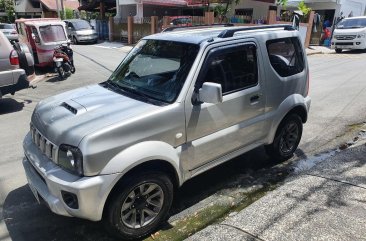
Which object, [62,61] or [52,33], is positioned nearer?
[62,61]

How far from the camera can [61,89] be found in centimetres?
1059

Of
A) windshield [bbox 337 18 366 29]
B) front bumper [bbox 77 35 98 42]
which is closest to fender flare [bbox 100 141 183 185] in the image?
windshield [bbox 337 18 366 29]

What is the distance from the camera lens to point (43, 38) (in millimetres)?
13109

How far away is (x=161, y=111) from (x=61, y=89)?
26.3 feet

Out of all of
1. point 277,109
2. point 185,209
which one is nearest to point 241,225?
point 185,209

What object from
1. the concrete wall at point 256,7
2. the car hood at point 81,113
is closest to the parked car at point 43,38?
the car hood at point 81,113

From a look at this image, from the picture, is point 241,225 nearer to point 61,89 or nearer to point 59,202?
point 59,202

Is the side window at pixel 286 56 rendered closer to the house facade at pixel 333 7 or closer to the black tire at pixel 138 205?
the black tire at pixel 138 205

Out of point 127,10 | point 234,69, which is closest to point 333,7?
point 127,10

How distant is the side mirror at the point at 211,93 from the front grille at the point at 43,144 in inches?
58.5

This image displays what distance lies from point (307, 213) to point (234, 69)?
1.76 metres

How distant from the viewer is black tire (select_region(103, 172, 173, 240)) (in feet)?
10.5

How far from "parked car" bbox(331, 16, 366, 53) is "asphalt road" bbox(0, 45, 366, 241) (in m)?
7.11

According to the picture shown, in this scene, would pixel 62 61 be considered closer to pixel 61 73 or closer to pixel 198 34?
pixel 61 73
